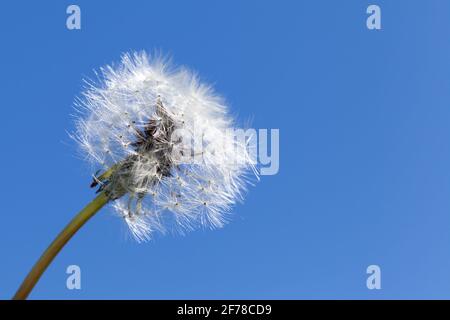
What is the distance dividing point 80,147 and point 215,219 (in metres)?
2.23

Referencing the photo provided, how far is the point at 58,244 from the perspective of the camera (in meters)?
7.38

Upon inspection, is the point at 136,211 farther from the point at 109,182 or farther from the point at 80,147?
the point at 80,147

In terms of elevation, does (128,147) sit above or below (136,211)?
above

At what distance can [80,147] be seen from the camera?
8.84 meters

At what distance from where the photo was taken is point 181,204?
8.66 m

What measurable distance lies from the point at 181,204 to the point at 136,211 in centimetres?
65

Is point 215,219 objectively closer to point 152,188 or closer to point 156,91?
point 152,188

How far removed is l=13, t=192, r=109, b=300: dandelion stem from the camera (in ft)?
23.2

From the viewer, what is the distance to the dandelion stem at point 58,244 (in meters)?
7.07
